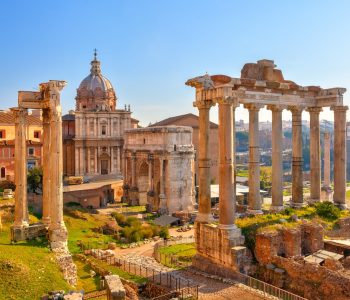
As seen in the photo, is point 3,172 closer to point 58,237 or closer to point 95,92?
point 95,92

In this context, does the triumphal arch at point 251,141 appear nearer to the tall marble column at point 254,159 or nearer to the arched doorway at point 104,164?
the tall marble column at point 254,159

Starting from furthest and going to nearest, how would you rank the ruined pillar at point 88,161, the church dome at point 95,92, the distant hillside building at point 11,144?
the church dome at point 95,92
the ruined pillar at point 88,161
the distant hillside building at point 11,144

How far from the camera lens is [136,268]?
1981 centimetres

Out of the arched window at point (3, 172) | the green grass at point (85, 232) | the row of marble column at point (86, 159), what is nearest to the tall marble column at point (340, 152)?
the green grass at point (85, 232)

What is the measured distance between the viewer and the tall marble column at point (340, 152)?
2155cm

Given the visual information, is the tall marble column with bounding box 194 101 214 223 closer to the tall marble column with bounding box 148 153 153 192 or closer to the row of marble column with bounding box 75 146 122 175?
the tall marble column with bounding box 148 153 153 192

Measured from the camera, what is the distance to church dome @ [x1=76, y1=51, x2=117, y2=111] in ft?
186

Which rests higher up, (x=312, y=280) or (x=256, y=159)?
(x=256, y=159)

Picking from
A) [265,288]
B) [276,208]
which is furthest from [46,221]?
[276,208]

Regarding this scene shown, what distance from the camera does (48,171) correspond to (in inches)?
724

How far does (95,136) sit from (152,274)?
3760 cm

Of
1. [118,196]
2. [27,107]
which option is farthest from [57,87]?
[118,196]

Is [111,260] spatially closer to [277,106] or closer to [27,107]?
[27,107]

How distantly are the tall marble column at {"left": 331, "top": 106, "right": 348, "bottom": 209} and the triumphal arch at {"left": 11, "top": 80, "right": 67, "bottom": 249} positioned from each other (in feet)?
44.5
